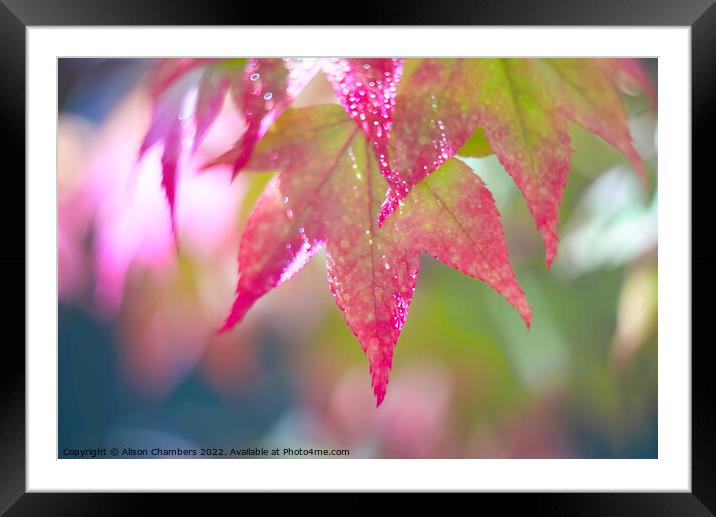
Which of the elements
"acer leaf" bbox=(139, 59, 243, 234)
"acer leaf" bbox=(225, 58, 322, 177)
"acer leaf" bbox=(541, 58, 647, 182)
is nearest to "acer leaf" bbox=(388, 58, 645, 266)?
"acer leaf" bbox=(541, 58, 647, 182)

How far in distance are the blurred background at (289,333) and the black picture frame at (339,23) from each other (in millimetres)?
50

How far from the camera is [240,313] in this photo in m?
→ 0.69

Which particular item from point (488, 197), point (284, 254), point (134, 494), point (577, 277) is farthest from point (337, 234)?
point (134, 494)

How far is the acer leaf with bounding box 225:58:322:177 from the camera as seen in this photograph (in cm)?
68

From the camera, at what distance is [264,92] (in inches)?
27.1

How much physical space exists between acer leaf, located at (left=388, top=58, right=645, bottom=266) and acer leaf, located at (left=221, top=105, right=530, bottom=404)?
0.03 m

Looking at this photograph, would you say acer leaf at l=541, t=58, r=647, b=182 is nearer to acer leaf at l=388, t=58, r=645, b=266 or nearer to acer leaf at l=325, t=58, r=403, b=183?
acer leaf at l=388, t=58, r=645, b=266

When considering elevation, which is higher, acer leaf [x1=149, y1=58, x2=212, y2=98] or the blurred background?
acer leaf [x1=149, y1=58, x2=212, y2=98]

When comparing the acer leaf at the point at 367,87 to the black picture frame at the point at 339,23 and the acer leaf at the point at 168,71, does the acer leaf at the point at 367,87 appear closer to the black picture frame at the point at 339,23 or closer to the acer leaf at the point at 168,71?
the black picture frame at the point at 339,23

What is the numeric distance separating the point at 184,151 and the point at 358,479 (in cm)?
49

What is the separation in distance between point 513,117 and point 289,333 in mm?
401

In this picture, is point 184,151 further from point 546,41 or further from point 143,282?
point 546,41

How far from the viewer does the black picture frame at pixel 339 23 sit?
0.65 metres

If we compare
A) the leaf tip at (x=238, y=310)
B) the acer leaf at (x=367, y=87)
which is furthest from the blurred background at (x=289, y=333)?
the acer leaf at (x=367, y=87)
